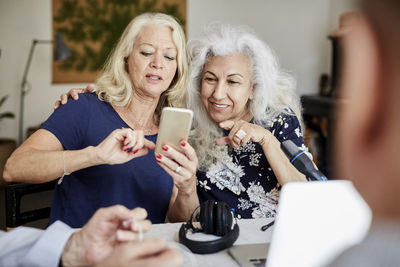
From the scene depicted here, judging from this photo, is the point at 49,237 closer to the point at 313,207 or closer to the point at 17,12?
the point at 313,207

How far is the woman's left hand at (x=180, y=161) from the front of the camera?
1.21m

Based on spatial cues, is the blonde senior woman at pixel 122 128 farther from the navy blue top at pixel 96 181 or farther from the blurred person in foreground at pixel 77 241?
the blurred person in foreground at pixel 77 241

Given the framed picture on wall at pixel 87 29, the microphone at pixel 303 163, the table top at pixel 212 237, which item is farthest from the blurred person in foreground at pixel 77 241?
the framed picture on wall at pixel 87 29

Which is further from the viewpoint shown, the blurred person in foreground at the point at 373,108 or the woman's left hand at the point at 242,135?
the woman's left hand at the point at 242,135

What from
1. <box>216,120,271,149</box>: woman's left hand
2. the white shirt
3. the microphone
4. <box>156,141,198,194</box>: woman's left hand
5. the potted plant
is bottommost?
the potted plant

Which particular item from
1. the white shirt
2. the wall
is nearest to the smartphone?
the white shirt

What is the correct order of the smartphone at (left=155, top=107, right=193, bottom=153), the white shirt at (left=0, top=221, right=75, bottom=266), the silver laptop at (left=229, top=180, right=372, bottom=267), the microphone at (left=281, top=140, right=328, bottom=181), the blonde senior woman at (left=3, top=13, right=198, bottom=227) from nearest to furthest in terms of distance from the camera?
the silver laptop at (left=229, top=180, right=372, bottom=267), the white shirt at (left=0, top=221, right=75, bottom=266), the microphone at (left=281, top=140, right=328, bottom=181), the smartphone at (left=155, top=107, right=193, bottom=153), the blonde senior woman at (left=3, top=13, right=198, bottom=227)

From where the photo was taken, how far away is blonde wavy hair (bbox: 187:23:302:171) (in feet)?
5.51

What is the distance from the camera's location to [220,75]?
164 centimetres

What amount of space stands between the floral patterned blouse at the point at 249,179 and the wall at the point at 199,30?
3.43m

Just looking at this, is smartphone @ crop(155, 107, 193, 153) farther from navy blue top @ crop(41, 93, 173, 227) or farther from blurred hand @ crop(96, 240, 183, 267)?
blurred hand @ crop(96, 240, 183, 267)

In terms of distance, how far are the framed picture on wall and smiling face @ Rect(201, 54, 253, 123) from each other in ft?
10.2

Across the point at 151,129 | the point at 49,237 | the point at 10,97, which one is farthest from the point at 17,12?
the point at 49,237

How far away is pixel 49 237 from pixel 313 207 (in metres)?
0.53
